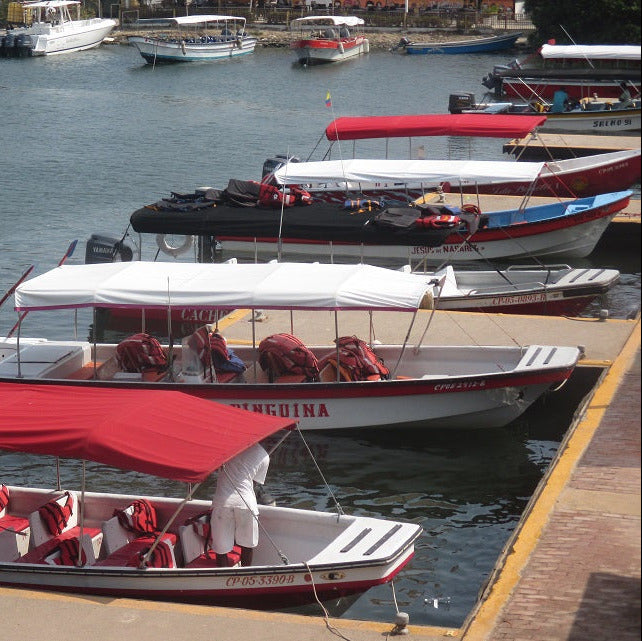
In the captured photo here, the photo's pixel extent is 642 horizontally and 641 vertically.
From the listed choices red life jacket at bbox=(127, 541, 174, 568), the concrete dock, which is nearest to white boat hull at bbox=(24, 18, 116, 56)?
red life jacket at bbox=(127, 541, 174, 568)

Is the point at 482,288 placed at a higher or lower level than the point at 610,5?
lower

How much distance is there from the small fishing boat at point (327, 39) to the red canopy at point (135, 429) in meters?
73.6

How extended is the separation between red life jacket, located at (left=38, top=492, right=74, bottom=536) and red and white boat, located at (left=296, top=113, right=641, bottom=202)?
1678 centimetres

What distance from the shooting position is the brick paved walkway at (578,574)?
8.90m

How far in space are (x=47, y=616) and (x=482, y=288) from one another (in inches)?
577

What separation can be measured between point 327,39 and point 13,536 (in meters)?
79.3

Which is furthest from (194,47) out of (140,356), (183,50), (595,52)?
(140,356)

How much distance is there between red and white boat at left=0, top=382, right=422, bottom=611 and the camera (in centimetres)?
1178

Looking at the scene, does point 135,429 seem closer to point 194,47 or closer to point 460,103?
point 460,103

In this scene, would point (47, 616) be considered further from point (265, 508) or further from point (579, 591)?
point (579, 591)

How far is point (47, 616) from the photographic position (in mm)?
10938

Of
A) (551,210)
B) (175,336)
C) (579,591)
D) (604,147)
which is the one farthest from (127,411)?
(604,147)

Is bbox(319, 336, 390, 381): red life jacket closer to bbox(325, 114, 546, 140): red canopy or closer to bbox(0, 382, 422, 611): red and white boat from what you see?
bbox(0, 382, 422, 611): red and white boat

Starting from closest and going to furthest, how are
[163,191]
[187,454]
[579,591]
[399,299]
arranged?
[579,591] < [187,454] < [399,299] < [163,191]
